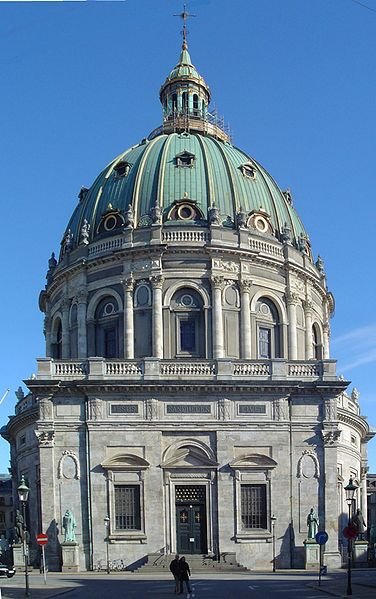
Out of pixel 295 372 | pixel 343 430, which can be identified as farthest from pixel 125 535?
pixel 343 430

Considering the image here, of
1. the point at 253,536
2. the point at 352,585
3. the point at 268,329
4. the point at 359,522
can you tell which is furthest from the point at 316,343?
the point at 352,585

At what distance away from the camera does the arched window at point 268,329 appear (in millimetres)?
68125

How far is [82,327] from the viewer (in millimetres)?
68812

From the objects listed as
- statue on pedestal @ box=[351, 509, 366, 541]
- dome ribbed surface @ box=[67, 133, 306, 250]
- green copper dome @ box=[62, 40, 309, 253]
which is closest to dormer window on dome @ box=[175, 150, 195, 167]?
green copper dome @ box=[62, 40, 309, 253]

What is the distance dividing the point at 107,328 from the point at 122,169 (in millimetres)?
12688

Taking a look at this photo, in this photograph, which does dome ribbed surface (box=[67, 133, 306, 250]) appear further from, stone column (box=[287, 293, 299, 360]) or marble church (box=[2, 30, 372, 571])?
stone column (box=[287, 293, 299, 360])

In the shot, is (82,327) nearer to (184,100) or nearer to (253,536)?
(253,536)

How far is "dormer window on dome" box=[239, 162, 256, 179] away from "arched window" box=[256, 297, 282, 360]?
33.2ft

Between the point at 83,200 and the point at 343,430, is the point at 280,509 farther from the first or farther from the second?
the point at 83,200

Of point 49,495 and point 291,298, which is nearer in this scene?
point 49,495

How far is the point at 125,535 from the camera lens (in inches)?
2218

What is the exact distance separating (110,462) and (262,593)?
22.0 metres

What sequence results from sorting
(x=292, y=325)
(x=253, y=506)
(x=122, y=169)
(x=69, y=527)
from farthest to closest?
1. (x=122, y=169)
2. (x=292, y=325)
3. (x=253, y=506)
4. (x=69, y=527)

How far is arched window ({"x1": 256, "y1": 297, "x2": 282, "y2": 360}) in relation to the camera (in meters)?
68.1
